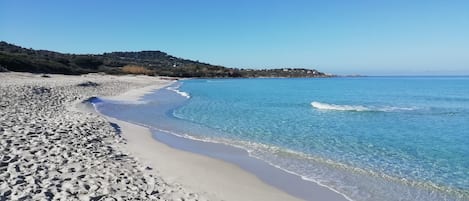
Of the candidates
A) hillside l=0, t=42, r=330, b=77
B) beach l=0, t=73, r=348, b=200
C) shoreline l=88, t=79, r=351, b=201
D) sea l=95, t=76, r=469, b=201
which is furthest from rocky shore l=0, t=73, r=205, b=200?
hillside l=0, t=42, r=330, b=77

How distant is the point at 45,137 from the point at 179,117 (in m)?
11.4

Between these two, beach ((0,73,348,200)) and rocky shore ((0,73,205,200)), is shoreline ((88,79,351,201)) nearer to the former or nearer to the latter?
beach ((0,73,348,200))

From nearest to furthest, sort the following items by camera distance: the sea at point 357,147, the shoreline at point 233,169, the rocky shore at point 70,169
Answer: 1. the rocky shore at point 70,169
2. the shoreline at point 233,169
3. the sea at point 357,147

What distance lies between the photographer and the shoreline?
7863 millimetres

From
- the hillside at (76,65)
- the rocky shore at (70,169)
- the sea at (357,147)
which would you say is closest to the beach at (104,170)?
the rocky shore at (70,169)

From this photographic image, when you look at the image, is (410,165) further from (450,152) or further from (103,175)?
(103,175)

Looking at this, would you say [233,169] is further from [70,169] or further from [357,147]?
[357,147]

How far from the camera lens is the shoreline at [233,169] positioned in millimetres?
7863

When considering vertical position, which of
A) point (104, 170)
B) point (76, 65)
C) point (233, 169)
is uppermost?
point (76, 65)

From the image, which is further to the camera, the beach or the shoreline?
the shoreline

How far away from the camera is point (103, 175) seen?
7.52 m

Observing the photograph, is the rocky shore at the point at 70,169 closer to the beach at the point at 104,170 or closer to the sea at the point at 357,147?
the beach at the point at 104,170

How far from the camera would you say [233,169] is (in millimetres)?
9867

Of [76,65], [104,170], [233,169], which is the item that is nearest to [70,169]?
[104,170]
